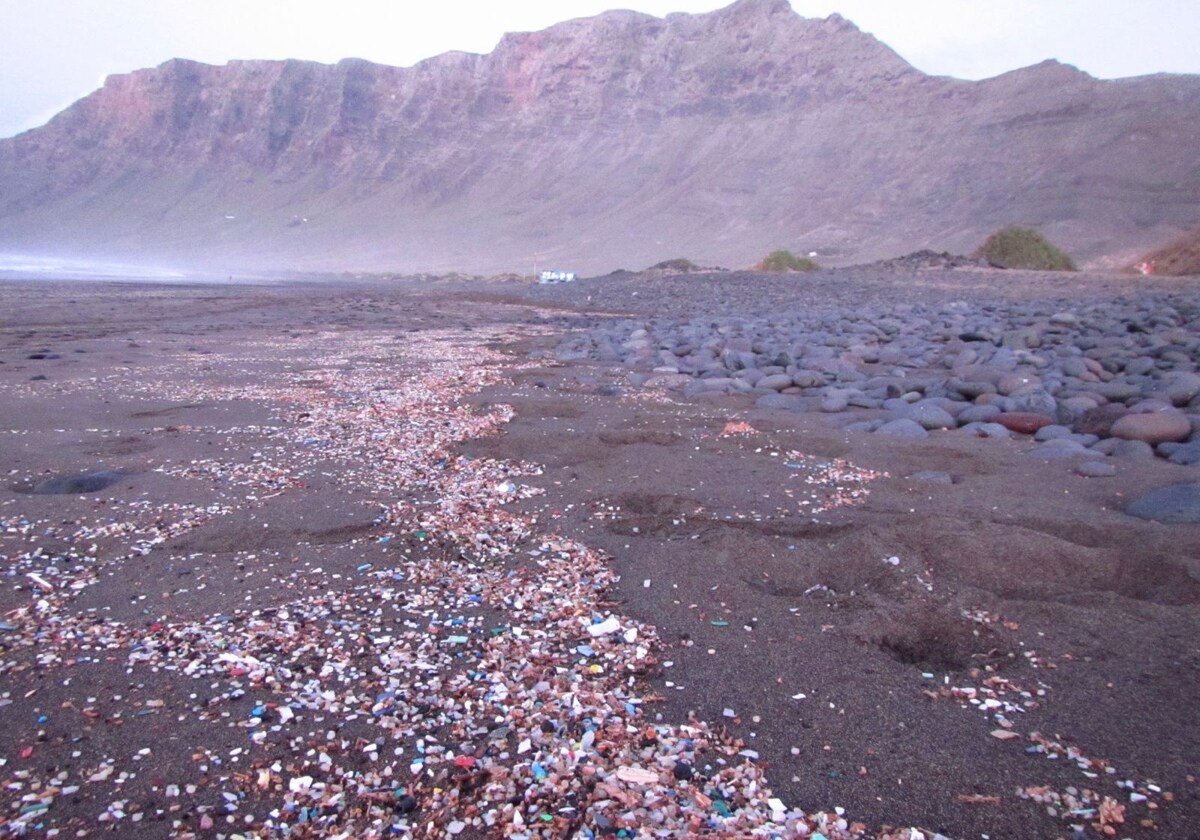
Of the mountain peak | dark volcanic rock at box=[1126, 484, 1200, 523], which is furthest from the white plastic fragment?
the mountain peak

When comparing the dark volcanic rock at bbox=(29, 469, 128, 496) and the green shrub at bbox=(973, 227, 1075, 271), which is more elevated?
the green shrub at bbox=(973, 227, 1075, 271)

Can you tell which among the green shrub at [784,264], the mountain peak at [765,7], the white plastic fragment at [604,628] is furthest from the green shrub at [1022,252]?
the mountain peak at [765,7]

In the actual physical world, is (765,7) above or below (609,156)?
above

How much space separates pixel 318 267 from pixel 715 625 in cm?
6295

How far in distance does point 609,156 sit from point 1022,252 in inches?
1857

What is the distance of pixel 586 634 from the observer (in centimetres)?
266

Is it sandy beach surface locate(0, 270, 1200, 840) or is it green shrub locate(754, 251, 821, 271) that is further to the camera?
green shrub locate(754, 251, 821, 271)

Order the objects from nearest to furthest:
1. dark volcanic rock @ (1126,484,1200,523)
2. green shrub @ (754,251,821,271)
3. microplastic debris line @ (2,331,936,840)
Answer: microplastic debris line @ (2,331,936,840)
dark volcanic rock @ (1126,484,1200,523)
green shrub @ (754,251,821,271)

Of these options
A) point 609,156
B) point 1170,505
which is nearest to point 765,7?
point 609,156

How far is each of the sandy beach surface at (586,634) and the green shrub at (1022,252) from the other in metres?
22.5

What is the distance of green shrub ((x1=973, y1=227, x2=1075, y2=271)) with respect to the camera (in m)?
25.0

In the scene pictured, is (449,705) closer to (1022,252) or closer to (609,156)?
(1022,252)

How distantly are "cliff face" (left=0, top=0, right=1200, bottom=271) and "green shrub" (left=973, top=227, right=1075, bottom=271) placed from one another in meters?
14.8

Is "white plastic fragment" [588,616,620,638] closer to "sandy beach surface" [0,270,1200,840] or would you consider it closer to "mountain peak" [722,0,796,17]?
"sandy beach surface" [0,270,1200,840]
